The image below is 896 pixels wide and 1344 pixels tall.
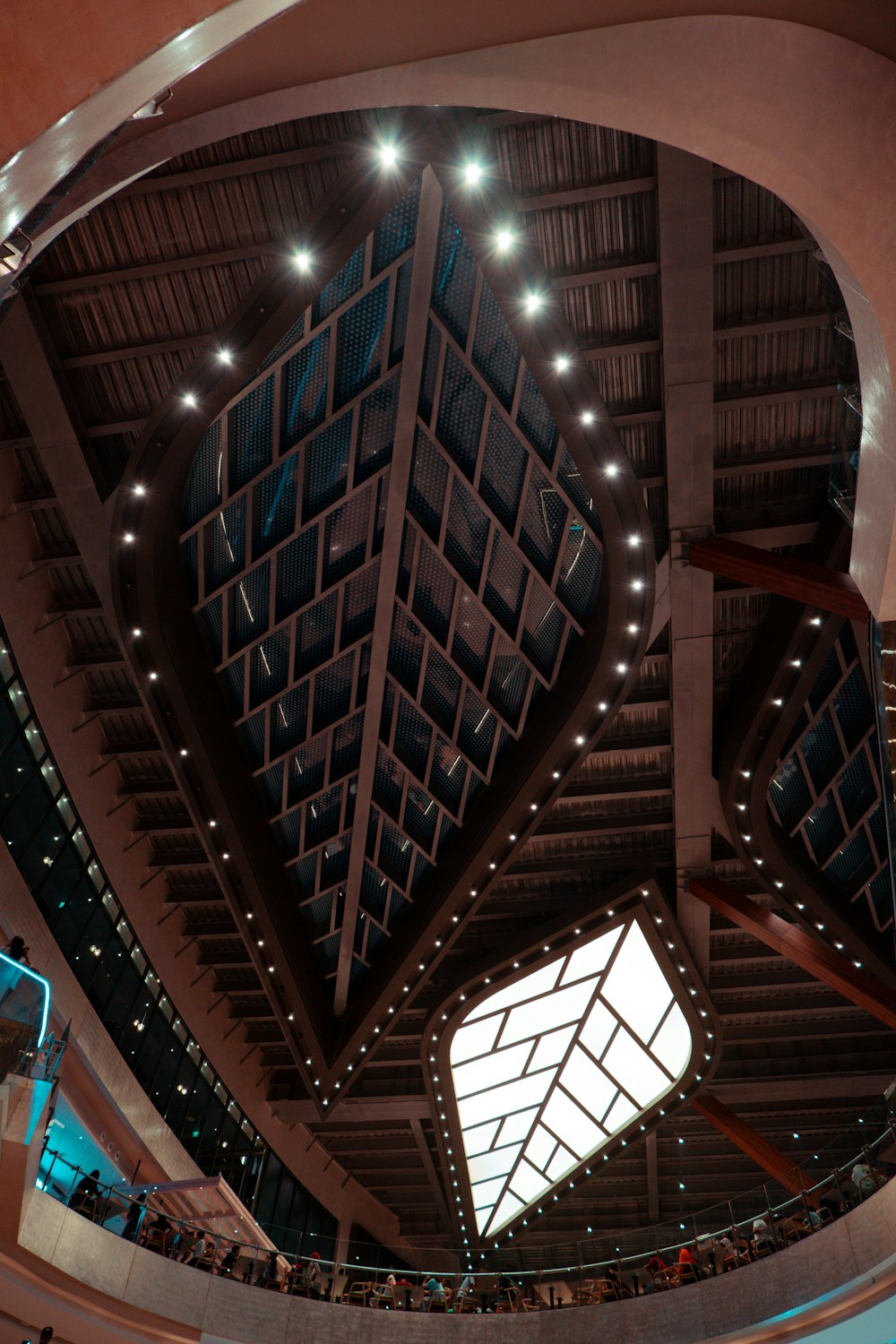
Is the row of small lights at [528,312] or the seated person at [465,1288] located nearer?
the row of small lights at [528,312]

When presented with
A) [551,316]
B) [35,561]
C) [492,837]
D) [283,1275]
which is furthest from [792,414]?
[283,1275]

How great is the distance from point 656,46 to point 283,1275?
22288mm

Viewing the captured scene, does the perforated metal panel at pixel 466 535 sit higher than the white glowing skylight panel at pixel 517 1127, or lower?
higher

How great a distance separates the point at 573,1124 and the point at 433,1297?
12274mm

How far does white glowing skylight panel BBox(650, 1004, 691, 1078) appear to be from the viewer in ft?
93.4

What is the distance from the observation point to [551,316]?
14.1 meters

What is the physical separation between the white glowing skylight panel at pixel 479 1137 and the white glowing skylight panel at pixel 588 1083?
290cm

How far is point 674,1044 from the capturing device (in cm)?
2889

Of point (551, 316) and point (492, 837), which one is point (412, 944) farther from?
point (551, 316)

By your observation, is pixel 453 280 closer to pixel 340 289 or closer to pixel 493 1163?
pixel 340 289

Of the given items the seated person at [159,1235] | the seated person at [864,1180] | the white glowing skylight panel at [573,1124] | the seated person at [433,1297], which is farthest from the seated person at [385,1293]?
the white glowing skylight panel at [573,1124]

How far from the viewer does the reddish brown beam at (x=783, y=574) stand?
1548cm

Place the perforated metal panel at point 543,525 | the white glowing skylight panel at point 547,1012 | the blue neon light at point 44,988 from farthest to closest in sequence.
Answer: the white glowing skylight panel at point 547,1012 < the perforated metal panel at point 543,525 < the blue neon light at point 44,988

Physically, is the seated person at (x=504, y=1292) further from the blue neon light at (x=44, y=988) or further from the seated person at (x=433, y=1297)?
the blue neon light at (x=44, y=988)
